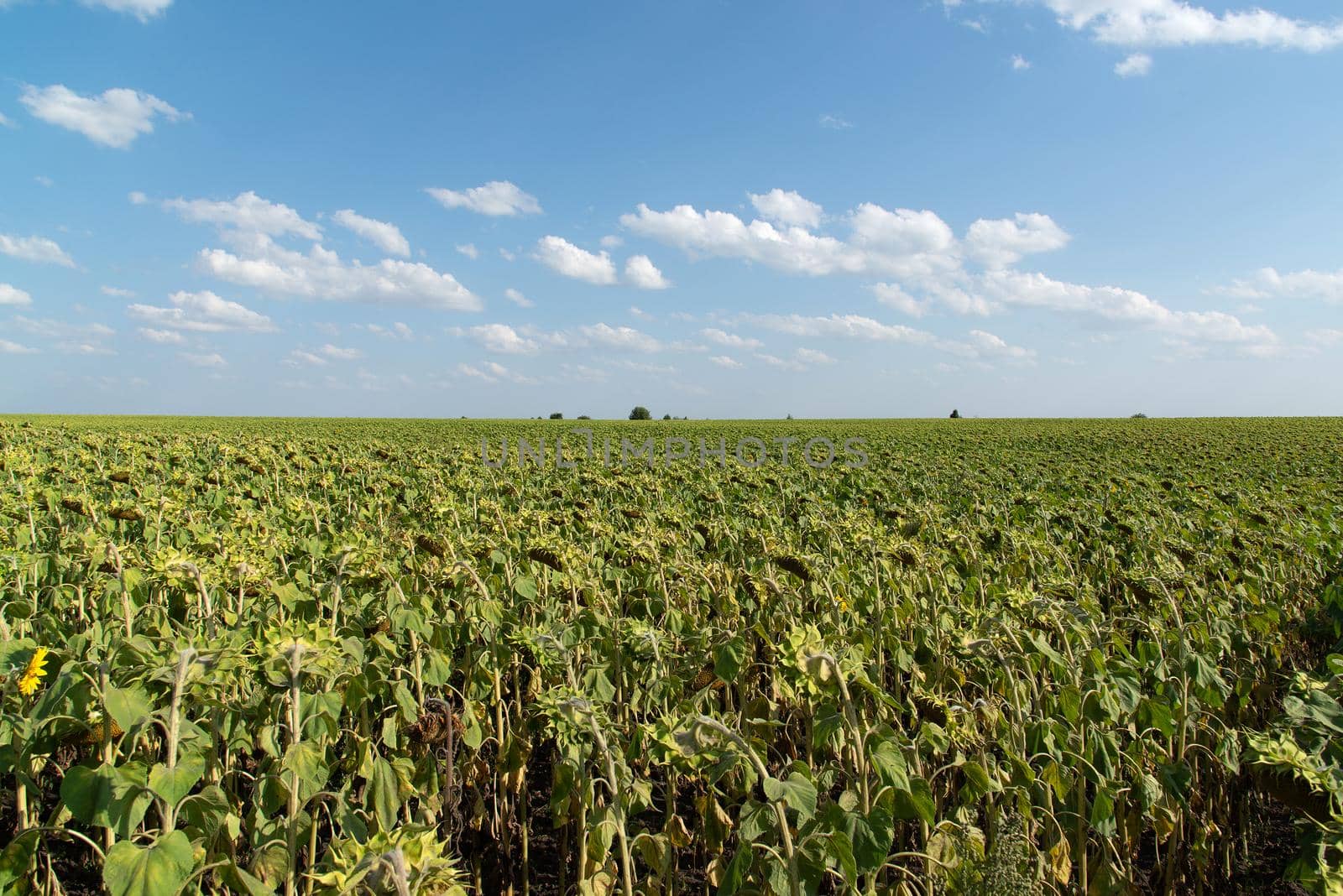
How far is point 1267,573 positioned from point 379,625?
7.48 meters

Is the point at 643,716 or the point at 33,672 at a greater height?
the point at 33,672

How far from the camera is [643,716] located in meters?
4.71

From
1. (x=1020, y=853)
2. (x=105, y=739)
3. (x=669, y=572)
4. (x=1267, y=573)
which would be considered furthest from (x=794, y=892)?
(x=1267, y=573)

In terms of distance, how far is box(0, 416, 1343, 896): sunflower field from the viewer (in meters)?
2.29

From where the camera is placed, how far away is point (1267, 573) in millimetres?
6832

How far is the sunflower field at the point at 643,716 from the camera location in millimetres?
2291

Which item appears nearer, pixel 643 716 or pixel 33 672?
pixel 33 672

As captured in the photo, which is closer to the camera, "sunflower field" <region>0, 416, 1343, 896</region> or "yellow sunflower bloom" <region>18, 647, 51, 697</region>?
"sunflower field" <region>0, 416, 1343, 896</region>

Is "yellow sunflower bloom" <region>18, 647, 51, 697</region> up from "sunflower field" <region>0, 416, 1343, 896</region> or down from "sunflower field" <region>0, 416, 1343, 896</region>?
up

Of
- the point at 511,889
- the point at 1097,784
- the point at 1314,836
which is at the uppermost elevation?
the point at 1314,836

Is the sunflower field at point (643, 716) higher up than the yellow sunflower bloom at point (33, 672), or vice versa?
the yellow sunflower bloom at point (33, 672)

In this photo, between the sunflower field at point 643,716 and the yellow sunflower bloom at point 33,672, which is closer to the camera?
the sunflower field at point 643,716

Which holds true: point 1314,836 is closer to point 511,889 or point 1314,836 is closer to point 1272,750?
point 1272,750

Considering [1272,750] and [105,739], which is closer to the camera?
[1272,750]
